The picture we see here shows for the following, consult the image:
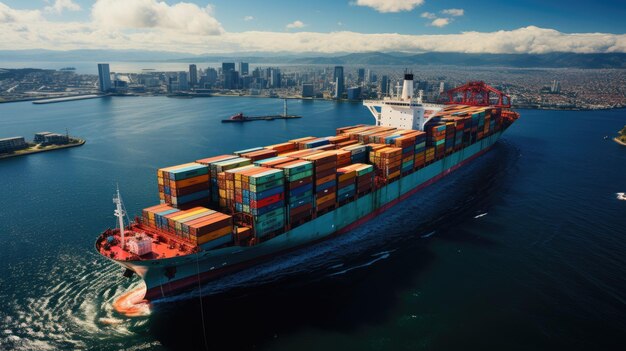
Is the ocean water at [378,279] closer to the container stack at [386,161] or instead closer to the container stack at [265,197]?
the container stack at [265,197]

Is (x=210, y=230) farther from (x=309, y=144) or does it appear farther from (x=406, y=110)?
(x=406, y=110)

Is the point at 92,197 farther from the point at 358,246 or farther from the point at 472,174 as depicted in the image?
the point at 472,174

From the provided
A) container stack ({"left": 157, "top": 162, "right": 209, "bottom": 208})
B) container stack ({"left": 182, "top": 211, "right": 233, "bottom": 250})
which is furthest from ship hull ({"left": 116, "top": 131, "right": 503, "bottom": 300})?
container stack ({"left": 157, "top": 162, "right": 209, "bottom": 208})

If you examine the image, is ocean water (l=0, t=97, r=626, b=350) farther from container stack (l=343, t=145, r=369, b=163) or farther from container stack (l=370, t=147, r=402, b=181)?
container stack (l=343, t=145, r=369, b=163)

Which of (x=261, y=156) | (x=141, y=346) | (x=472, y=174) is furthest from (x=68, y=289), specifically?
(x=472, y=174)

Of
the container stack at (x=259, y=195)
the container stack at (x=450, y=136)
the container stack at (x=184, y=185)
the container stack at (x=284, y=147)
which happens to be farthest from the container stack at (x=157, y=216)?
the container stack at (x=450, y=136)

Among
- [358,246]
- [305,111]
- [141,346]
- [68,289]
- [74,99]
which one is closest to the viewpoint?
[141,346]

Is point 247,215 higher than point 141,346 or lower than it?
higher
